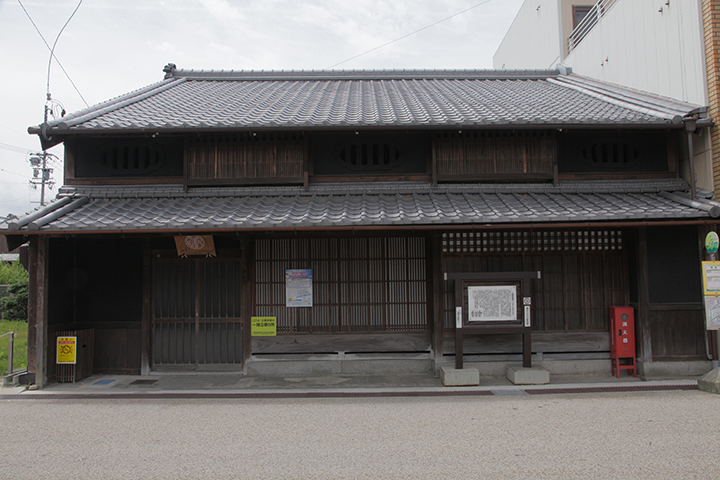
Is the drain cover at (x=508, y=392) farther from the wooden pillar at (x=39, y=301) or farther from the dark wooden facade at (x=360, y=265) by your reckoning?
the wooden pillar at (x=39, y=301)

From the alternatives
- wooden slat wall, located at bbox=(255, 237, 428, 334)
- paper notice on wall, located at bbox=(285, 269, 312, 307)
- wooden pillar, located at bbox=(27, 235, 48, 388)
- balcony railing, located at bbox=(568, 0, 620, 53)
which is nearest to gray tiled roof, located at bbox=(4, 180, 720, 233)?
wooden pillar, located at bbox=(27, 235, 48, 388)

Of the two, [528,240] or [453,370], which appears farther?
[528,240]

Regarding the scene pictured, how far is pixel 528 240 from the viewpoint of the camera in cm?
898

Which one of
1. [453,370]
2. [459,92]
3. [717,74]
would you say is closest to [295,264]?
[453,370]

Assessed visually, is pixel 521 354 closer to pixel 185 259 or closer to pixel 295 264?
pixel 295 264

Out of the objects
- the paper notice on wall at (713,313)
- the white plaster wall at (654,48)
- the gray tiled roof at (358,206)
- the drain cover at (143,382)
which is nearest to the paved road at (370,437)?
the drain cover at (143,382)

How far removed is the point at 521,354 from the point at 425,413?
3349mm

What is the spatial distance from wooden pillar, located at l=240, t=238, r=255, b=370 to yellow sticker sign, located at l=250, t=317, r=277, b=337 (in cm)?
15

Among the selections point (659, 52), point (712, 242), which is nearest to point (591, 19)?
point (659, 52)

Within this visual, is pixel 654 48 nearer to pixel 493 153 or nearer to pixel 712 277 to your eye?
pixel 493 153

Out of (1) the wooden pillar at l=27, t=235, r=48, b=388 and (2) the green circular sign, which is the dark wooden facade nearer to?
(1) the wooden pillar at l=27, t=235, r=48, b=388

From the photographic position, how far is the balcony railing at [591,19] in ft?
43.5

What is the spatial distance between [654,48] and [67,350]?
15141 mm

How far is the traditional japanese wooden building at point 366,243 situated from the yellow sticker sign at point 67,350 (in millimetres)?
200
